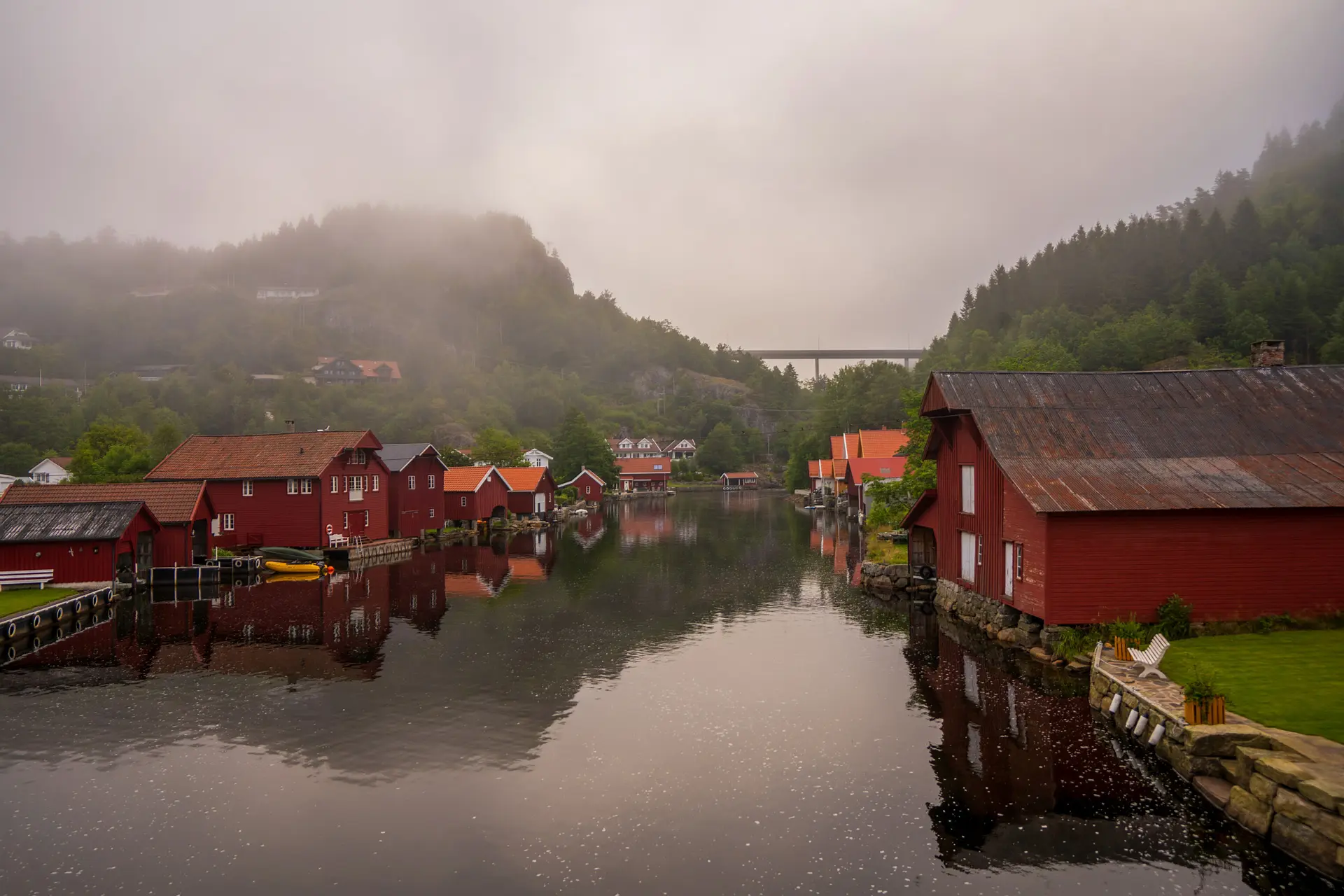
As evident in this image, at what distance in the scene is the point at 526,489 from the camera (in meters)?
68.5

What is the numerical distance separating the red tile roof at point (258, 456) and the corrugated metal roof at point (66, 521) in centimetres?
964

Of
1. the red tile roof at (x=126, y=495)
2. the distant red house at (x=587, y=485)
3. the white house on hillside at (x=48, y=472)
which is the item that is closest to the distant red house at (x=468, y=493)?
the red tile roof at (x=126, y=495)

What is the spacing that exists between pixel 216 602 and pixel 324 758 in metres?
20.0

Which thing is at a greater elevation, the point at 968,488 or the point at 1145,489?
the point at 1145,489

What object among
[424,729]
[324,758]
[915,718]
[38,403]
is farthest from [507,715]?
[38,403]

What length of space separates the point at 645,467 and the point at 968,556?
317 feet

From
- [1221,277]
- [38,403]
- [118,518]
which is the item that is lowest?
[118,518]

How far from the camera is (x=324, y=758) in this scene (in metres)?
15.3

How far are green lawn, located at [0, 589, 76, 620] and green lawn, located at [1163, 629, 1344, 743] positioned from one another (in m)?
32.2

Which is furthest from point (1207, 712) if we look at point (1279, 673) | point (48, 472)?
point (48, 472)

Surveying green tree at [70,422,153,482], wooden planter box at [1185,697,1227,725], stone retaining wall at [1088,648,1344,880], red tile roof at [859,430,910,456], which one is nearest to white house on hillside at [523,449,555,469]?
red tile roof at [859,430,910,456]

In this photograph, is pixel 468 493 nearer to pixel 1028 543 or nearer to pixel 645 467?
pixel 1028 543

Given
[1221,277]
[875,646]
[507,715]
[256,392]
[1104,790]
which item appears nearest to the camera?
[1104,790]

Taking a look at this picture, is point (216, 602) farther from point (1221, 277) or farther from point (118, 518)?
point (1221, 277)
